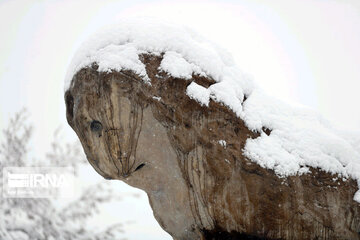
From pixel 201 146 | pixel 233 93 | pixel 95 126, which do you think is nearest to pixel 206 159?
pixel 201 146

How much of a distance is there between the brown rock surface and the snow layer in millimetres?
74

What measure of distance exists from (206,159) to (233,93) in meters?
0.67

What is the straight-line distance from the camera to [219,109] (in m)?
3.26

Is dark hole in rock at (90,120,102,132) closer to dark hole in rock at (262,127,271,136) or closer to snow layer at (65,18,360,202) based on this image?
snow layer at (65,18,360,202)

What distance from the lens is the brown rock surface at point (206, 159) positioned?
10.6 feet

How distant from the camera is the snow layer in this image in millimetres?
3258

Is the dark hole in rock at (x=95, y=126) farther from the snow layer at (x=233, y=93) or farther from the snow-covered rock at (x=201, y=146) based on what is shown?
the snow layer at (x=233, y=93)

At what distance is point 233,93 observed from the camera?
3.36 m

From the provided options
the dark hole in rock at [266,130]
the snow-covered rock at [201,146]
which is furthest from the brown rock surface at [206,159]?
the dark hole in rock at [266,130]

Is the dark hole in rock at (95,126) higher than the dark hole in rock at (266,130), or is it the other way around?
the dark hole in rock at (95,126)

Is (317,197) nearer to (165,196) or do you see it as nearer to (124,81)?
(165,196)

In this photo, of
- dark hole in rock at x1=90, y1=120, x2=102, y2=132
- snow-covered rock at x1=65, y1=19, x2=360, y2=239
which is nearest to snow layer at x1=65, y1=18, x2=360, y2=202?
snow-covered rock at x1=65, y1=19, x2=360, y2=239

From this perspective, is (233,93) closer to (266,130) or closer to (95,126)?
(266,130)

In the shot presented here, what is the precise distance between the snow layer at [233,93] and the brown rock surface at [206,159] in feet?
0.24
